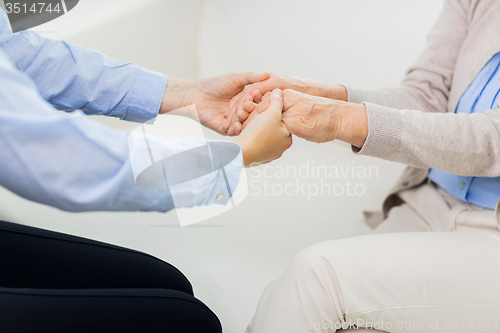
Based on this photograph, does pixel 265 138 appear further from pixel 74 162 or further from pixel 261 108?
pixel 74 162

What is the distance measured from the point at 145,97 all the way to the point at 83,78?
136mm

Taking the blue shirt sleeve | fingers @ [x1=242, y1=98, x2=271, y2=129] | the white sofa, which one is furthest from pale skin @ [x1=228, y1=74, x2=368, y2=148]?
the white sofa

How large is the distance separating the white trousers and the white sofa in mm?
365

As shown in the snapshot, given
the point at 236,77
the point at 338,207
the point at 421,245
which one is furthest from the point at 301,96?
the point at 338,207

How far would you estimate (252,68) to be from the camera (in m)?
1.73

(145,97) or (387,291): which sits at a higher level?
(145,97)

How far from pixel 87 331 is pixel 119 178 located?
0.22 m

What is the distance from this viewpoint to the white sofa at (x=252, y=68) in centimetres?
116

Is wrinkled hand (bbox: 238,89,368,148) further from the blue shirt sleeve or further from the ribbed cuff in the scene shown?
the blue shirt sleeve

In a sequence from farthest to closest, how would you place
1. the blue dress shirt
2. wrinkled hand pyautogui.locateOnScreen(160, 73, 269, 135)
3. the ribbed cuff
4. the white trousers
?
wrinkled hand pyautogui.locateOnScreen(160, 73, 269, 135), the ribbed cuff, the white trousers, the blue dress shirt

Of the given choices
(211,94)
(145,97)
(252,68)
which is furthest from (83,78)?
(252,68)

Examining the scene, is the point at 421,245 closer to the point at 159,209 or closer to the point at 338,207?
the point at 159,209

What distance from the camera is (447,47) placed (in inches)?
39.6

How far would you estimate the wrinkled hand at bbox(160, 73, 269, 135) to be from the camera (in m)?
0.99
